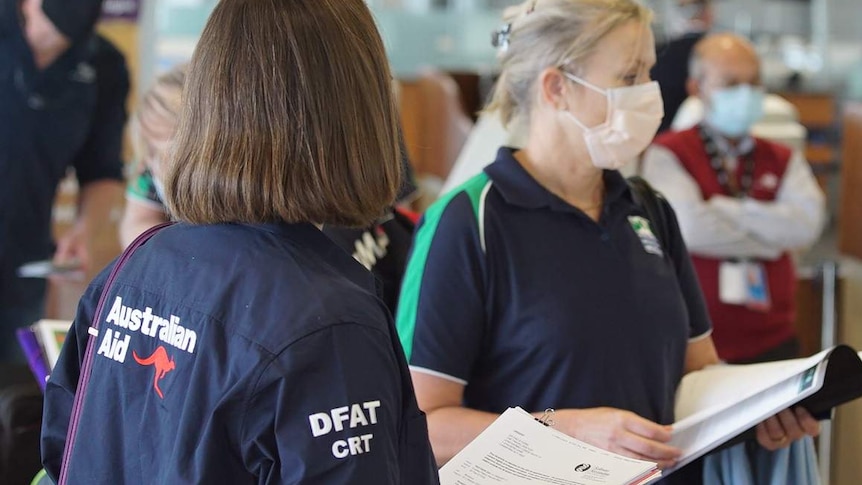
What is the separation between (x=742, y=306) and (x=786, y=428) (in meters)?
1.40

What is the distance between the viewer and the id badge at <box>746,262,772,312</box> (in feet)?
9.86

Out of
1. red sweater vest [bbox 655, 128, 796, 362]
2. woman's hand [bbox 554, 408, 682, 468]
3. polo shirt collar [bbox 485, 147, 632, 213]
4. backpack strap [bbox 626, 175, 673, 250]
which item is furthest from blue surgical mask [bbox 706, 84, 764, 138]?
woman's hand [bbox 554, 408, 682, 468]

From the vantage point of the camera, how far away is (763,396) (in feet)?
5.08

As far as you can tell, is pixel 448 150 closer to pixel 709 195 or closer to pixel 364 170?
pixel 709 195

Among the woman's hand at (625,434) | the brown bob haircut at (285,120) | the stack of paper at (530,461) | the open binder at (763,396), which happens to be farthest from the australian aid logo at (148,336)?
the open binder at (763,396)

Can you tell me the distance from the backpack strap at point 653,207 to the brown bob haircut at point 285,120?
844 mm

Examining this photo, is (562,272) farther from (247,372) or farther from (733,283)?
(733,283)

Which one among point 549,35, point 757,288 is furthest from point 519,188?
point 757,288

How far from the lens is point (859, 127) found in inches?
117

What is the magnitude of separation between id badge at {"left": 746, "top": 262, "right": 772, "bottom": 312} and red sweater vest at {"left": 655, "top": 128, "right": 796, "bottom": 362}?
22mm

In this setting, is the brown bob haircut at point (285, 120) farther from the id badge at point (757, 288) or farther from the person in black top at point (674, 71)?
the person in black top at point (674, 71)

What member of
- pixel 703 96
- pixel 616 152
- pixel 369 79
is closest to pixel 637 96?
pixel 616 152

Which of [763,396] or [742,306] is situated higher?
[763,396]

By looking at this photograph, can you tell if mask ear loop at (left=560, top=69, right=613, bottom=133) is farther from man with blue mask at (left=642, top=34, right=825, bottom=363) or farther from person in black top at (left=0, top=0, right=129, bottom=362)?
person in black top at (left=0, top=0, right=129, bottom=362)
